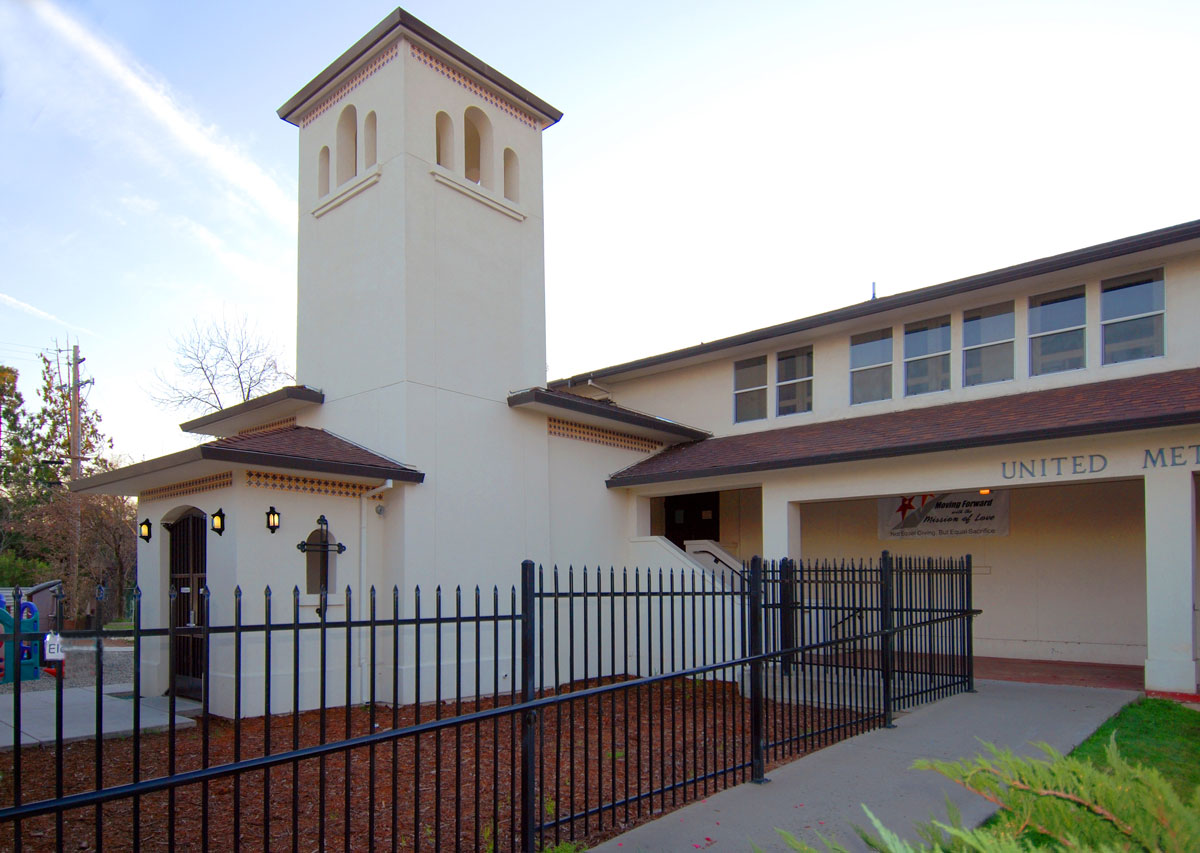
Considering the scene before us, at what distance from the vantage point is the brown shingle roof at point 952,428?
10.4 meters

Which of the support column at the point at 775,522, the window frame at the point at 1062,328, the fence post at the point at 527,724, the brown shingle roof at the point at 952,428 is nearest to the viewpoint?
the fence post at the point at 527,724

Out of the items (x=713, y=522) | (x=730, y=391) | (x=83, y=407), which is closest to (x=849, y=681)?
(x=730, y=391)

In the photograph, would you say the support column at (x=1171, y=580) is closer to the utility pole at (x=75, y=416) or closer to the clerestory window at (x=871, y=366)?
the clerestory window at (x=871, y=366)

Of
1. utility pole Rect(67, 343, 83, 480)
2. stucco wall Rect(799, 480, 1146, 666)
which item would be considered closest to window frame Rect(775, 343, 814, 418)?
stucco wall Rect(799, 480, 1146, 666)

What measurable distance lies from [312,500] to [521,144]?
287 inches

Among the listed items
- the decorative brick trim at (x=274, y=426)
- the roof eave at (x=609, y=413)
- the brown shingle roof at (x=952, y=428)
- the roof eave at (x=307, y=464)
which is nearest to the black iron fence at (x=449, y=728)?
the roof eave at (x=307, y=464)

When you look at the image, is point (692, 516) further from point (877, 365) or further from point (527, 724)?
point (527, 724)

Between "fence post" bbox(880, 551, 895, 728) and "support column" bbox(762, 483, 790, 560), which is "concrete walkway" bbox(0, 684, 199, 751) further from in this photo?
"support column" bbox(762, 483, 790, 560)

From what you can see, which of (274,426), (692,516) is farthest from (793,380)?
(274,426)

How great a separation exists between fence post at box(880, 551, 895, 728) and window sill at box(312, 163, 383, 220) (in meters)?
9.31

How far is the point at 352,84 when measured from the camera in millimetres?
13711

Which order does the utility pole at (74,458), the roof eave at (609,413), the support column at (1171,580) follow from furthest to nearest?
the utility pole at (74,458) < the roof eave at (609,413) < the support column at (1171,580)

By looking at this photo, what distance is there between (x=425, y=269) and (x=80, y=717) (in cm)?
723

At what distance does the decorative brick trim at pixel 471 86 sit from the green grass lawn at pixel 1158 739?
12.4m
